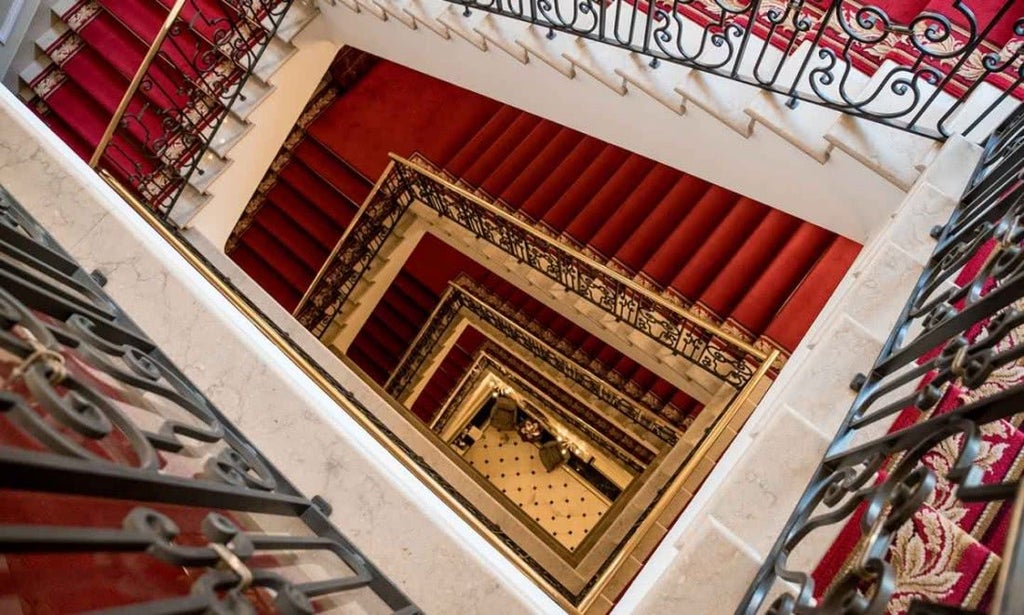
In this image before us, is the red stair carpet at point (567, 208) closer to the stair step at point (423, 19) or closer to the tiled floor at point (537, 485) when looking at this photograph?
the stair step at point (423, 19)

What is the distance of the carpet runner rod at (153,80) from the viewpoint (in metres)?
6.20

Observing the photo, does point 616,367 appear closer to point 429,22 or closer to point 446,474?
point 446,474

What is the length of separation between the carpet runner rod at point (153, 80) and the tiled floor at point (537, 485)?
23.7 ft

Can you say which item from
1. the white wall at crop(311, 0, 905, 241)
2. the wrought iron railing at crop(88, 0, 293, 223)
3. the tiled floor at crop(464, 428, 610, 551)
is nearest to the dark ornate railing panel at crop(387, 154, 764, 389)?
the white wall at crop(311, 0, 905, 241)

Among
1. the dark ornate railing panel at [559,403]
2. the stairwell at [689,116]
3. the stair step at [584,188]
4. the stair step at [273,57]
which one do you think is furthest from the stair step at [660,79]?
the dark ornate railing panel at [559,403]

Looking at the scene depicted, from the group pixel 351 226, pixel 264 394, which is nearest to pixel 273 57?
pixel 351 226

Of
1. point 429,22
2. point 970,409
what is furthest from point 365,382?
point 970,409

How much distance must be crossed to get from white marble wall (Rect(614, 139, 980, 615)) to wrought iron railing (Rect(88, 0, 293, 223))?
17.4 feet

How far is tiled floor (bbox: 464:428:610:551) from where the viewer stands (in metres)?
11.4

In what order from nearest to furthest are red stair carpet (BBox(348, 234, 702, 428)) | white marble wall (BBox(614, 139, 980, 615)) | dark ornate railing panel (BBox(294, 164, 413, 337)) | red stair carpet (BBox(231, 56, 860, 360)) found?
1. white marble wall (BBox(614, 139, 980, 615))
2. red stair carpet (BBox(231, 56, 860, 360))
3. dark ornate railing panel (BBox(294, 164, 413, 337))
4. red stair carpet (BBox(348, 234, 702, 428))

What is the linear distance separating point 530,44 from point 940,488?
352 cm

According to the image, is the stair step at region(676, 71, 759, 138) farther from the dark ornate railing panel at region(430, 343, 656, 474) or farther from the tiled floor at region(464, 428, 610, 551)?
the tiled floor at region(464, 428, 610, 551)

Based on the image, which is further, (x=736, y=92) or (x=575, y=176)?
(x=575, y=176)

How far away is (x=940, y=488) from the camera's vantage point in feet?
7.72
